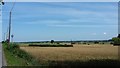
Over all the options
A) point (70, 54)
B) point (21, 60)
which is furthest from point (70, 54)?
point (21, 60)

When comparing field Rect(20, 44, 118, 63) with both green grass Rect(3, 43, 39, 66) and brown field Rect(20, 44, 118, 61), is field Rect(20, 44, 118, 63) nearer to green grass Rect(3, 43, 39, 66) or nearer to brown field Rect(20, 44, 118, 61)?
brown field Rect(20, 44, 118, 61)

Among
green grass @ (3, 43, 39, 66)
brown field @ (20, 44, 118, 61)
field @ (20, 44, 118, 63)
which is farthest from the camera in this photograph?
brown field @ (20, 44, 118, 61)

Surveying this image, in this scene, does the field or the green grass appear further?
the field

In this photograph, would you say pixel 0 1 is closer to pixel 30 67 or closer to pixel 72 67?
pixel 30 67

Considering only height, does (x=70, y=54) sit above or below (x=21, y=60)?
below

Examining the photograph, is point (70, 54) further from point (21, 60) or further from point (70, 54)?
point (21, 60)

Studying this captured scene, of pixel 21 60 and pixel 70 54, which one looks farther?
pixel 70 54

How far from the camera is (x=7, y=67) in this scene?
1920 centimetres

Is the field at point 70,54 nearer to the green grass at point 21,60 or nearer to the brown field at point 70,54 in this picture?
the brown field at point 70,54

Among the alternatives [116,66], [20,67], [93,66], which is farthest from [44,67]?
[116,66]

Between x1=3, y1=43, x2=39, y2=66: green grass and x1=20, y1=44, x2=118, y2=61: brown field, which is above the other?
x1=3, y1=43, x2=39, y2=66: green grass

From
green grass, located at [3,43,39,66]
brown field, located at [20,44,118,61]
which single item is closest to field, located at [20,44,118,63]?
brown field, located at [20,44,118,61]

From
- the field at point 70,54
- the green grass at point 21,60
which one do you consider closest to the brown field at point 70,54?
the field at point 70,54

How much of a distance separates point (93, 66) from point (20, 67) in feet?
13.7
